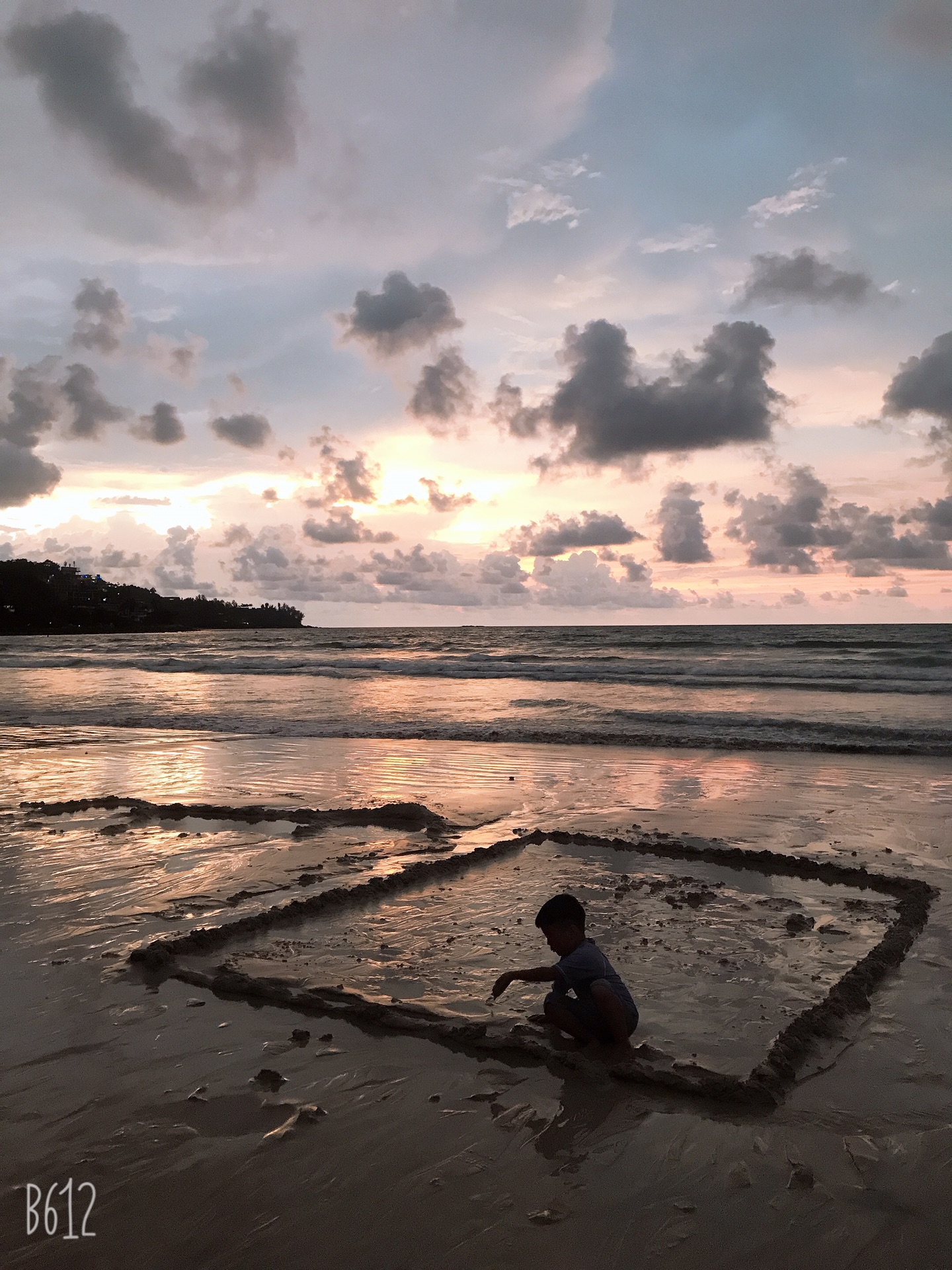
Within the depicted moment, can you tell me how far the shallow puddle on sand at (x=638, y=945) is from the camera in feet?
14.7

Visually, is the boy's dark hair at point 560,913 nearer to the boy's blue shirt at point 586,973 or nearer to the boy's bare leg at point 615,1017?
the boy's blue shirt at point 586,973

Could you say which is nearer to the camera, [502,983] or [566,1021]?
[566,1021]

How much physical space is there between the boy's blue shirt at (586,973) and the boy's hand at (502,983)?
25cm

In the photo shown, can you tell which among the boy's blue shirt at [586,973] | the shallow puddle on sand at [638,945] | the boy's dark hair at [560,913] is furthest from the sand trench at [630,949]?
the boy's dark hair at [560,913]

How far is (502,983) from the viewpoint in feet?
14.7

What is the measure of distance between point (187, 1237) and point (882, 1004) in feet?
12.1

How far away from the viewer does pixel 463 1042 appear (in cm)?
411

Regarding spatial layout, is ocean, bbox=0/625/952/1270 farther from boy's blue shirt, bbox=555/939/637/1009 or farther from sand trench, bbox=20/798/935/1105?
boy's blue shirt, bbox=555/939/637/1009

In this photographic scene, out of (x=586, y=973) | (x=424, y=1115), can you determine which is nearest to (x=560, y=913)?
(x=586, y=973)

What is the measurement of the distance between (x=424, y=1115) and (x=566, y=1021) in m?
0.97

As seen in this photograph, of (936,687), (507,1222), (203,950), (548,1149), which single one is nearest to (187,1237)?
(507,1222)

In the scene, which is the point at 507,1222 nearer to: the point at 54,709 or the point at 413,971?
the point at 413,971

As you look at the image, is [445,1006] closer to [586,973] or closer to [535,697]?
[586,973]

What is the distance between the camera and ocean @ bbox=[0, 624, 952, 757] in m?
17.5
